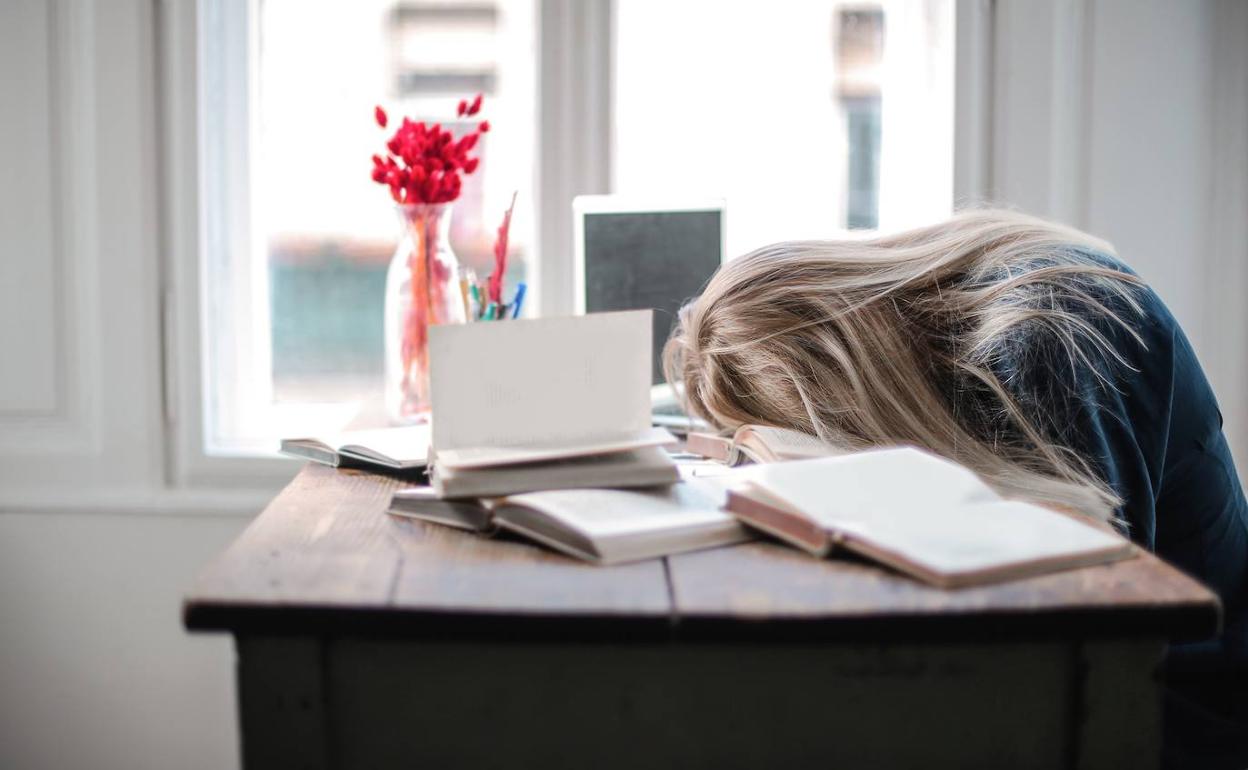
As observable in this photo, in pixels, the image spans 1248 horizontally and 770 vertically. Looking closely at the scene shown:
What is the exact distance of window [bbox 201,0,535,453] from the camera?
6.72 feet

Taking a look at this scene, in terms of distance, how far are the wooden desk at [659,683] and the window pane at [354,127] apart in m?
1.35

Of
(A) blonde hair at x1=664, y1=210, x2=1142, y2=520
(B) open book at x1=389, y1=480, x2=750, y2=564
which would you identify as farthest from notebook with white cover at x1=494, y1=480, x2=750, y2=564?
(A) blonde hair at x1=664, y1=210, x2=1142, y2=520

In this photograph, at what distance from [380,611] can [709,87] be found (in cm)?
150

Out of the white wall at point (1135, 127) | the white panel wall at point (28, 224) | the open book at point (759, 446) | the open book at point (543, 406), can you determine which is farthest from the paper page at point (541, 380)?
the white panel wall at point (28, 224)

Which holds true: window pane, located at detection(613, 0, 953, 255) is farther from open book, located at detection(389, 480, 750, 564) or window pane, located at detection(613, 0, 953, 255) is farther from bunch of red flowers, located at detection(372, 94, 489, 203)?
open book, located at detection(389, 480, 750, 564)

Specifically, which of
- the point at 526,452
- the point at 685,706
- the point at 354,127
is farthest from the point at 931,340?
the point at 354,127

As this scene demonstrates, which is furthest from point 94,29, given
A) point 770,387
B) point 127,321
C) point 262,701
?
point 262,701

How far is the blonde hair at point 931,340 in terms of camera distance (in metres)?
1.08

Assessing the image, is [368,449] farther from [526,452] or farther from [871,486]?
[871,486]

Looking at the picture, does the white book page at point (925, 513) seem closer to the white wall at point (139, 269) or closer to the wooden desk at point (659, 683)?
the wooden desk at point (659, 683)

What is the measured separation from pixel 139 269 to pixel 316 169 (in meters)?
0.35

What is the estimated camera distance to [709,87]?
2.07 m

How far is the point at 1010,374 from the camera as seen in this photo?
109 centimetres

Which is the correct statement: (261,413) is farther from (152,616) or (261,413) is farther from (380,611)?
(380,611)
